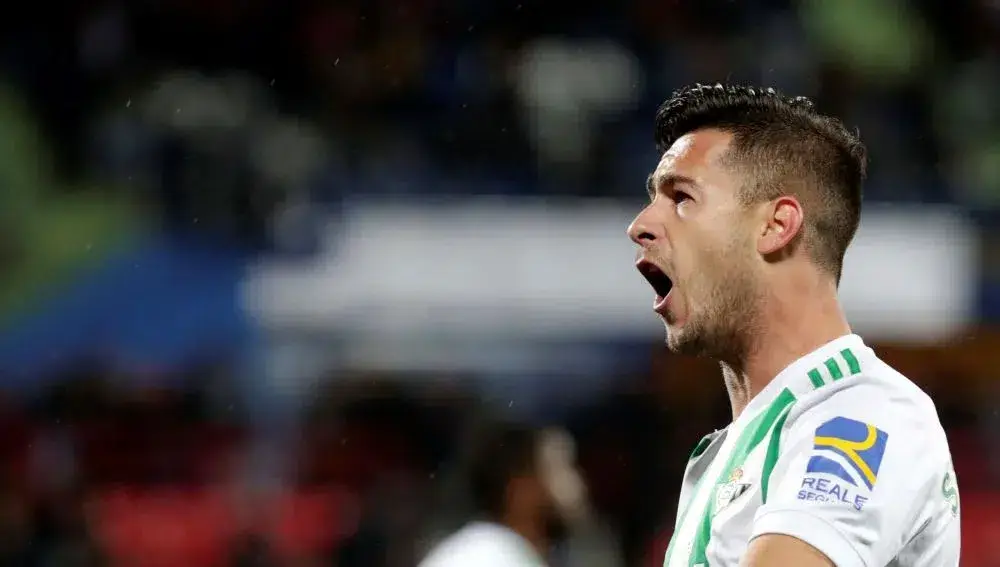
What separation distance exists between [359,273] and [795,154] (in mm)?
7197

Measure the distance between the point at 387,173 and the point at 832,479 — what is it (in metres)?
7.99

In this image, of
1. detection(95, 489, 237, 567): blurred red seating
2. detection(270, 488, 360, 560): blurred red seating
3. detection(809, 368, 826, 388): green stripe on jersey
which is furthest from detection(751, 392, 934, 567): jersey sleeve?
detection(95, 489, 237, 567): blurred red seating

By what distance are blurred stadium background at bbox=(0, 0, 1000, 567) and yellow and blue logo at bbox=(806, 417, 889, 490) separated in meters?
5.96

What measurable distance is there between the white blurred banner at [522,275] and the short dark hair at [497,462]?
4636mm

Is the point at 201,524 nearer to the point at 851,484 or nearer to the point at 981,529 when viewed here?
the point at 981,529

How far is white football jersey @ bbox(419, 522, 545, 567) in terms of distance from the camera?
3.96 meters

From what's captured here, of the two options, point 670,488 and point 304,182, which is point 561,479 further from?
point 304,182

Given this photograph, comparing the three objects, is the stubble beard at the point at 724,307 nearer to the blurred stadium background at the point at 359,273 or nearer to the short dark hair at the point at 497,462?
the short dark hair at the point at 497,462

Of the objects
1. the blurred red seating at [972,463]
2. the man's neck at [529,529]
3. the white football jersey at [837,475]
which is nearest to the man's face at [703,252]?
the white football jersey at [837,475]

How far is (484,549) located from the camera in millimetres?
3992

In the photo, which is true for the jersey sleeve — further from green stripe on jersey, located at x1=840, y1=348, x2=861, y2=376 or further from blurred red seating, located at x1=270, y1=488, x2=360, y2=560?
blurred red seating, located at x1=270, y1=488, x2=360, y2=560

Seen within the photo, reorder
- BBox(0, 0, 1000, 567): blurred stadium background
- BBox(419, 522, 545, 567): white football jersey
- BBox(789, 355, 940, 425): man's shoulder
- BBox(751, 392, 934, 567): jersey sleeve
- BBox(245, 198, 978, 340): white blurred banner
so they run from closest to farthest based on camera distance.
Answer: BBox(751, 392, 934, 567): jersey sleeve, BBox(789, 355, 940, 425): man's shoulder, BBox(419, 522, 545, 567): white football jersey, BBox(0, 0, 1000, 567): blurred stadium background, BBox(245, 198, 978, 340): white blurred banner

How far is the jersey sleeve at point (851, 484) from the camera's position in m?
1.77

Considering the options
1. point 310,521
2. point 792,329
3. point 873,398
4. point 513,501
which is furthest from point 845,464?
point 310,521
